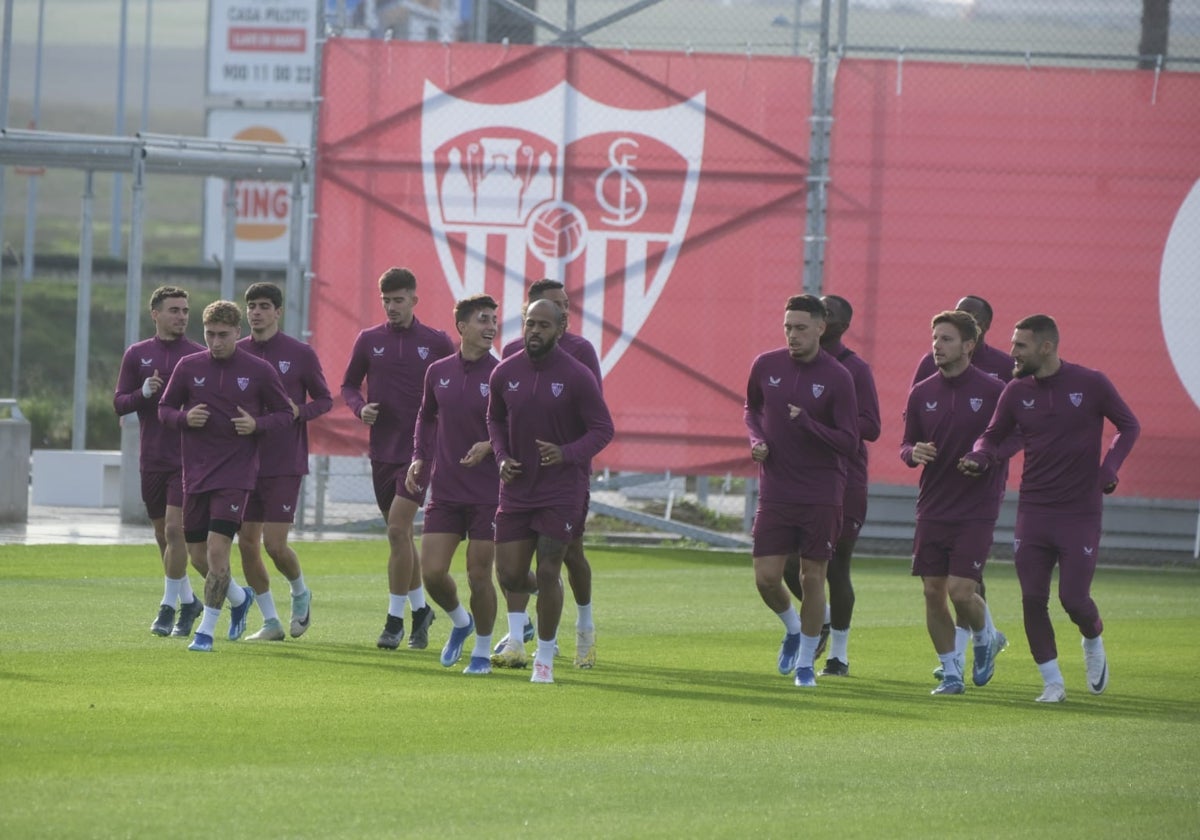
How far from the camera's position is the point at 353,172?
23.0m

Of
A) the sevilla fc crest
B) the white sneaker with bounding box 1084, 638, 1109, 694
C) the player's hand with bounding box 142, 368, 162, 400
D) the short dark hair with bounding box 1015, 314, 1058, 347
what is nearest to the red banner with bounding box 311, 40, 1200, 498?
the sevilla fc crest

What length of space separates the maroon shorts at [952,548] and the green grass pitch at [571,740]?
0.72 metres

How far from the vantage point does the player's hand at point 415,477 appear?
1270cm

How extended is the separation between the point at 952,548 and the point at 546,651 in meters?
2.41

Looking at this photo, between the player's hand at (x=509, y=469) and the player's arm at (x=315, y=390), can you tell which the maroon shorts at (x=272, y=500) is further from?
the player's hand at (x=509, y=469)

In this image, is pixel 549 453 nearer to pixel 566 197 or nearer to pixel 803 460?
pixel 803 460

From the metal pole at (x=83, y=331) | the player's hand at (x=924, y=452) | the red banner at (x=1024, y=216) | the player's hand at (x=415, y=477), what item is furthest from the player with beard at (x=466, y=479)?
the metal pole at (x=83, y=331)

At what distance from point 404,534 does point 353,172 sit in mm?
10218

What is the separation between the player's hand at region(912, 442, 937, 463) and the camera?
11766 mm

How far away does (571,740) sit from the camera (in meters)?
9.45

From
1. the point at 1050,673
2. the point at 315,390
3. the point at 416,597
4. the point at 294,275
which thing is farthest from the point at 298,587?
the point at 294,275

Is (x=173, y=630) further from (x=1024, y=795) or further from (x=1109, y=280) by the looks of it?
(x=1109, y=280)

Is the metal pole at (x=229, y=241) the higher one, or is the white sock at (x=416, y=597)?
the metal pole at (x=229, y=241)

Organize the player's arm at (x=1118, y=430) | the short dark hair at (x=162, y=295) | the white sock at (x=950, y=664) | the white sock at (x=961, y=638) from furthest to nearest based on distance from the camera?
the short dark hair at (x=162, y=295) → the white sock at (x=961, y=638) → the white sock at (x=950, y=664) → the player's arm at (x=1118, y=430)
